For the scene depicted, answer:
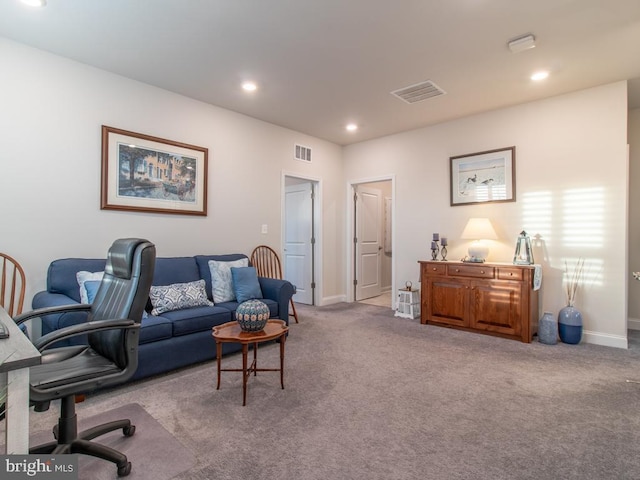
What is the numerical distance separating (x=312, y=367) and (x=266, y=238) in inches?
86.7

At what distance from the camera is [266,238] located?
4.66m

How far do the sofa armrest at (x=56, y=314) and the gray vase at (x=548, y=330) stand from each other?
4.17 metres

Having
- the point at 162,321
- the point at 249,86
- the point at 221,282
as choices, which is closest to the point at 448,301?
the point at 221,282

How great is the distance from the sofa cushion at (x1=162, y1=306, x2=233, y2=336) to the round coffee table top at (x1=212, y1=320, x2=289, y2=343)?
51 cm

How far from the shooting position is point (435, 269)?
430cm

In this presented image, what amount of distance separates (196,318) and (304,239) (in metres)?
2.95

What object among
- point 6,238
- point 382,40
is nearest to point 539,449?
point 382,40

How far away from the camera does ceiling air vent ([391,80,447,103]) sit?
11.5 ft

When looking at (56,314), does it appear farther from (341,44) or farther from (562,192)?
(562,192)

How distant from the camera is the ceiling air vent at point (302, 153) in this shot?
5.09m

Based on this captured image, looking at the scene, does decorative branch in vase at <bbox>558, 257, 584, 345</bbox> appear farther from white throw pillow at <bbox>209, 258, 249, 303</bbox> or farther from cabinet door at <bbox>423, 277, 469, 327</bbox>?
white throw pillow at <bbox>209, 258, 249, 303</bbox>

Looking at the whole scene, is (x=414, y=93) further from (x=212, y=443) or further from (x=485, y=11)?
(x=212, y=443)

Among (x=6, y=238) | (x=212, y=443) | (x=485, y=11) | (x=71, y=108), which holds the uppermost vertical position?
(x=485, y=11)

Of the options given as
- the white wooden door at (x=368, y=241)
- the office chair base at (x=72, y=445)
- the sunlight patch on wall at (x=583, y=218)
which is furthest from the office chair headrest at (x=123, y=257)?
the white wooden door at (x=368, y=241)
